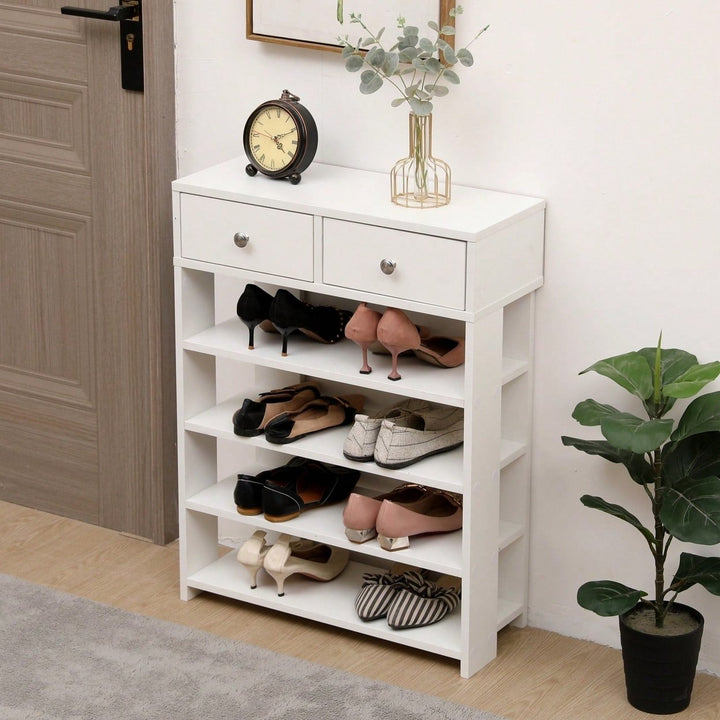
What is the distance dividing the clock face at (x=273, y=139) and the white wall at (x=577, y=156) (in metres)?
0.16

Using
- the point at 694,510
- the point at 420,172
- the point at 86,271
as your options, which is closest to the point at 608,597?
the point at 694,510

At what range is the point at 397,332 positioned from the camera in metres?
2.50

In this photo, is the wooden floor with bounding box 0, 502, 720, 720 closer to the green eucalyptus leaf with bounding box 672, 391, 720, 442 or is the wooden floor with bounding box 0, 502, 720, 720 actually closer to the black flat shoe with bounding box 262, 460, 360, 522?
the black flat shoe with bounding box 262, 460, 360, 522

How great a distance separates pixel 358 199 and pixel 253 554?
805 millimetres

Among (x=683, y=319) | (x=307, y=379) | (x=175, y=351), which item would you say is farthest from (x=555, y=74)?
(x=175, y=351)

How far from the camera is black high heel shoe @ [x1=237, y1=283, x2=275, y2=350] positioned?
267 centimetres

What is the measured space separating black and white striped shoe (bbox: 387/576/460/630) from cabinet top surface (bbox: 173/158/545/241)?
0.79 m

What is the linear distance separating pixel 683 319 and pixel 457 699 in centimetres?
85

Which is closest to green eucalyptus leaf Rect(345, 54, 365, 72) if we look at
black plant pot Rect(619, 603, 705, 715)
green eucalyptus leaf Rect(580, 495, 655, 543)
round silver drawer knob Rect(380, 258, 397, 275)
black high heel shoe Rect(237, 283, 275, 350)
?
round silver drawer knob Rect(380, 258, 397, 275)

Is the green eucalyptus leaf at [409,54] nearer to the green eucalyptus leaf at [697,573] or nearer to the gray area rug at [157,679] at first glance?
the green eucalyptus leaf at [697,573]

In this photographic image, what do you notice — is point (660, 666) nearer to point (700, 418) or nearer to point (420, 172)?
point (700, 418)

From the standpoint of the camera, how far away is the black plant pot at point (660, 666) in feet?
7.98

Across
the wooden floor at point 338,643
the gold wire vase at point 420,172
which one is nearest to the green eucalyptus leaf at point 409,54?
the gold wire vase at point 420,172

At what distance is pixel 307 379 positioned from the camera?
2.95 metres
